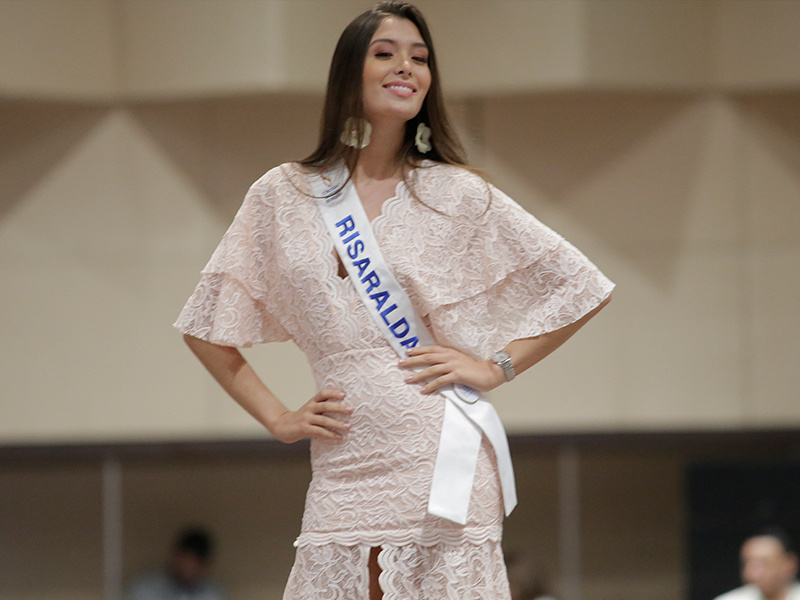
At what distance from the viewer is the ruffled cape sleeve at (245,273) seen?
192 centimetres

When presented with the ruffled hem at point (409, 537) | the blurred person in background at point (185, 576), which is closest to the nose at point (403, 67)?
the ruffled hem at point (409, 537)

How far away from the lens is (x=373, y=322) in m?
1.80

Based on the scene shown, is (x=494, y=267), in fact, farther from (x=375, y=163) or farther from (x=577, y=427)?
(x=577, y=427)

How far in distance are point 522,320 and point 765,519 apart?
9.15 ft

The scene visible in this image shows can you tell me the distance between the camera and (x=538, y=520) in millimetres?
4719

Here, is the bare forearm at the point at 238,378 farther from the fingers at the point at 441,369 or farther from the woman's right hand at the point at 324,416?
the fingers at the point at 441,369

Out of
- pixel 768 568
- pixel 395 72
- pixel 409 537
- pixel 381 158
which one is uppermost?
pixel 395 72

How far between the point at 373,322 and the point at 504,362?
26cm

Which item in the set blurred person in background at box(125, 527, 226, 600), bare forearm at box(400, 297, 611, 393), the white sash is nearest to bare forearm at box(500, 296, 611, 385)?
bare forearm at box(400, 297, 611, 393)

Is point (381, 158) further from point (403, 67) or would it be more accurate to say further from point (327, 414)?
point (327, 414)

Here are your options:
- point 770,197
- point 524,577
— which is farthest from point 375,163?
point 770,197

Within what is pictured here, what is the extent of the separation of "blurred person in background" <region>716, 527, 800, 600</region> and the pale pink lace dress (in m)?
2.58

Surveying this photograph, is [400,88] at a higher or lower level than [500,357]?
higher

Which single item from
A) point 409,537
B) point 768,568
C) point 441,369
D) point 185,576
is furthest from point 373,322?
point 185,576
